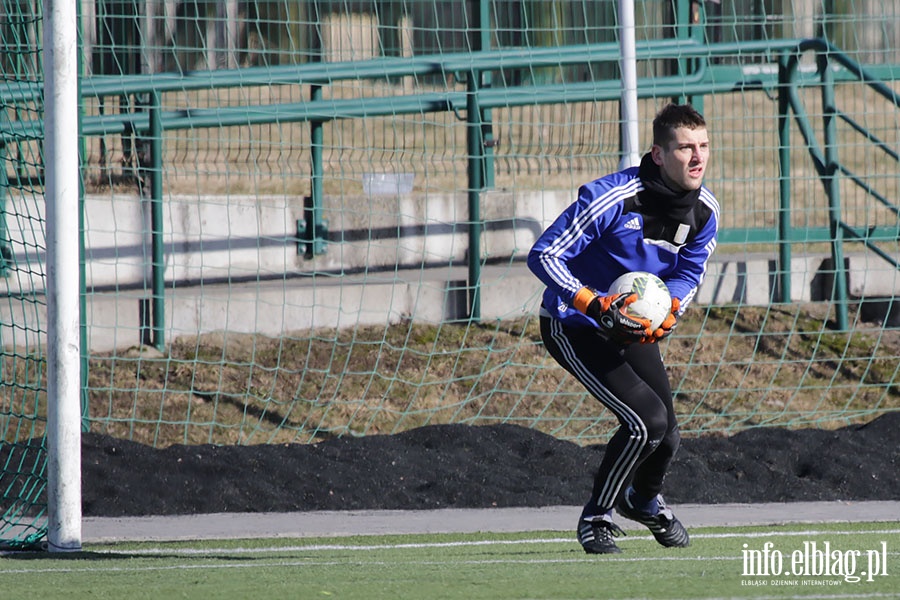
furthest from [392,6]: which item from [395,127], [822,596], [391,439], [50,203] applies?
[822,596]

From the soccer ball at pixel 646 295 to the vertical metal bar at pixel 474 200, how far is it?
478 cm

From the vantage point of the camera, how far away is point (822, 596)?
4570mm

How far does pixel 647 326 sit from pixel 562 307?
0.50 meters

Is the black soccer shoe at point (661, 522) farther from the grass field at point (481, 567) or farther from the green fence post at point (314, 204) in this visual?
the green fence post at point (314, 204)

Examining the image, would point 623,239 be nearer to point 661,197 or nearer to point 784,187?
point 661,197

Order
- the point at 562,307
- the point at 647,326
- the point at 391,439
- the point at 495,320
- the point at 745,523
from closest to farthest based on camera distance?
the point at 647,326 → the point at 562,307 → the point at 745,523 → the point at 391,439 → the point at 495,320

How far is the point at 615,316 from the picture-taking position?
18.6 feet

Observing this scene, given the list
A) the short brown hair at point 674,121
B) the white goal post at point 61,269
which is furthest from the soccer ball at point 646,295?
the white goal post at point 61,269

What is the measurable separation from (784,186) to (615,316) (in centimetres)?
617

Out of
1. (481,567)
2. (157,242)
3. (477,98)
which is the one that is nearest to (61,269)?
(481,567)

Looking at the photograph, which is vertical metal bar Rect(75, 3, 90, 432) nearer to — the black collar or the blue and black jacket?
the blue and black jacket

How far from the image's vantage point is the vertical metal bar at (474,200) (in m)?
10.7

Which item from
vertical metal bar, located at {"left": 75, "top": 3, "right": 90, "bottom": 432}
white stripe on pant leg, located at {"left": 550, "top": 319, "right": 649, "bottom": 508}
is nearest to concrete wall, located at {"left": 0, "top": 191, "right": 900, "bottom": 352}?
vertical metal bar, located at {"left": 75, "top": 3, "right": 90, "bottom": 432}

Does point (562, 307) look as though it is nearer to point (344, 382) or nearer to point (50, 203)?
point (50, 203)
